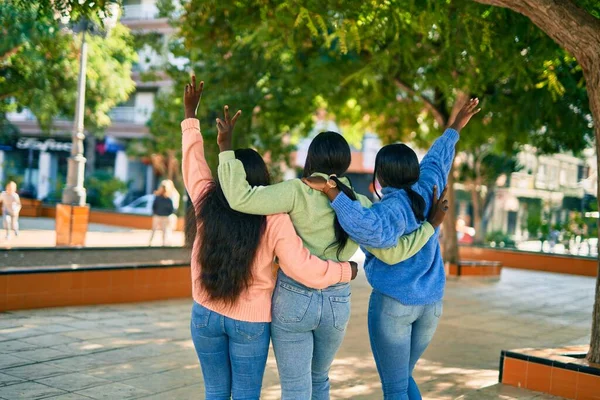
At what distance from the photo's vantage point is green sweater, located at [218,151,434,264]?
3.58 m

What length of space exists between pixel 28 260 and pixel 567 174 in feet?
118

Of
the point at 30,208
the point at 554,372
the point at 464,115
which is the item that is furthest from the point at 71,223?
the point at 464,115

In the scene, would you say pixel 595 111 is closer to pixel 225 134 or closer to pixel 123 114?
pixel 225 134

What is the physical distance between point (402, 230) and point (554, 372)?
3.27 metres

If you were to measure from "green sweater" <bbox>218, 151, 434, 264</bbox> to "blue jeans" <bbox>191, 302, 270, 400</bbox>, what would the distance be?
0.48 meters

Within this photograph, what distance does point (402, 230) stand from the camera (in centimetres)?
396

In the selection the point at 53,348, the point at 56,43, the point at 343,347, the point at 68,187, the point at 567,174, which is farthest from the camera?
the point at 567,174

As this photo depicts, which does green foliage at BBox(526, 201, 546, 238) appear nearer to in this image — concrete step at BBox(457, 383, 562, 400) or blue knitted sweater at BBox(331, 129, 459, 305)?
concrete step at BBox(457, 383, 562, 400)

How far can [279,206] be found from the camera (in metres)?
3.63

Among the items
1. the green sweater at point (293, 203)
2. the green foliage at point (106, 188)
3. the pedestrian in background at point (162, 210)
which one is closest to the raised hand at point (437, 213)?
the green sweater at point (293, 203)

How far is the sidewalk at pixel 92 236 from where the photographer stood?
19.2 metres

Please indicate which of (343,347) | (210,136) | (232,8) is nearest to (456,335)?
(343,347)

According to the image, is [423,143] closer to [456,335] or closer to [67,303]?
[456,335]

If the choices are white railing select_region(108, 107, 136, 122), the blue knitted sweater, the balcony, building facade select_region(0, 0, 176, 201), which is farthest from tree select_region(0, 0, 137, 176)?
white railing select_region(108, 107, 136, 122)
